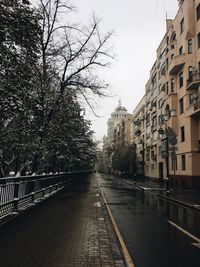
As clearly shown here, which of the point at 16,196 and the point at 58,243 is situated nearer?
the point at 58,243

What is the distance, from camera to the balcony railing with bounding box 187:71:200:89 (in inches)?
1173

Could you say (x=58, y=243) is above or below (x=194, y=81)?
below

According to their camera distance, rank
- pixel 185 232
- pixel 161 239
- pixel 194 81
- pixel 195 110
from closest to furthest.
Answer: pixel 161 239 < pixel 185 232 < pixel 195 110 < pixel 194 81

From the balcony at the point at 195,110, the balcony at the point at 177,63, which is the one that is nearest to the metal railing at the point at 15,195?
the balcony at the point at 195,110

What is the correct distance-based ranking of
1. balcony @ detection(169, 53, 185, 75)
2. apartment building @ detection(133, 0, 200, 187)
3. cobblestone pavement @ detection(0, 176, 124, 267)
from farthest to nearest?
balcony @ detection(169, 53, 185, 75)
apartment building @ detection(133, 0, 200, 187)
cobblestone pavement @ detection(0, 176, 124, 267)

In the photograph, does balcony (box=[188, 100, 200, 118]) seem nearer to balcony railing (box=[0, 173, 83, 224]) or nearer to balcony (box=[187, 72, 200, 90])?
balcony (box=[187, 72, 200, 90])

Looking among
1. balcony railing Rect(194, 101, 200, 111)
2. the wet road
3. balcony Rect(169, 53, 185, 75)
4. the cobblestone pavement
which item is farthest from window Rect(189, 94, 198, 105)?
the cobblestone pavement

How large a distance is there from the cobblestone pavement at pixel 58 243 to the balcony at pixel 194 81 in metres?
22.7

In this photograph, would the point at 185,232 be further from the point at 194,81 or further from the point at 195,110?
the point at 194,81

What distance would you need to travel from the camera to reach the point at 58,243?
7211 millimetres

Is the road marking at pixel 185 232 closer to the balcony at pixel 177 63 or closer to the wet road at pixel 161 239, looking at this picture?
the wet road at pixel 161 239

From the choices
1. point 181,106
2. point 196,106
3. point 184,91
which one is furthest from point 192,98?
point 181,106

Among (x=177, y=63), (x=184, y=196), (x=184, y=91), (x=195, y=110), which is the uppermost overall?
(x=177, y=63)

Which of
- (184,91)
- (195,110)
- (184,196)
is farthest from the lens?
(184,91)
